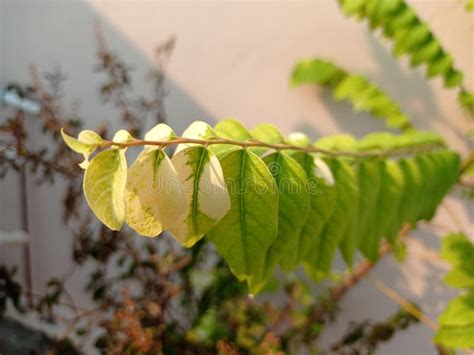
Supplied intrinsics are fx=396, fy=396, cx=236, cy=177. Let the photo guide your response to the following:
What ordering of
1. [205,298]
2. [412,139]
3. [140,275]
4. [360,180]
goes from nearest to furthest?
[360,180]
[412,139]
[140,275]
[205,298]

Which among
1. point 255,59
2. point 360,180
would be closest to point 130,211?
point 360,180

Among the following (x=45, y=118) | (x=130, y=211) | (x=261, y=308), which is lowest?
(x=261, y=308)

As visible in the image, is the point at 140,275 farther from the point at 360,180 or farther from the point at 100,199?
the point at 100,199

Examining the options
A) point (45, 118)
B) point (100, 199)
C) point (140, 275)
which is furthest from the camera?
point (140, 275)

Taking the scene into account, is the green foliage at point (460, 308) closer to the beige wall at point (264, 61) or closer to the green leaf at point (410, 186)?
the green leaf at point (410, 186)

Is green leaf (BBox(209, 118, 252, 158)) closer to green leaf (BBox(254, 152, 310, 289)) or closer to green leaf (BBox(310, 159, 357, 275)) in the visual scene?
green leaf (BBox(254, 152, 310, 289))

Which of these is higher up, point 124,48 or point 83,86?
point 124,48

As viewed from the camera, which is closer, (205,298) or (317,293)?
(205,298)

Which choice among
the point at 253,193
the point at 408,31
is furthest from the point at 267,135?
the point at 408,31

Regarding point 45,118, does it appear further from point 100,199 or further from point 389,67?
point 389,67
